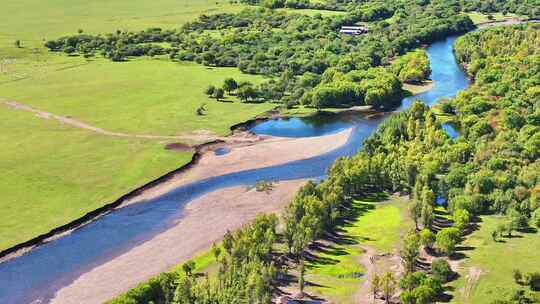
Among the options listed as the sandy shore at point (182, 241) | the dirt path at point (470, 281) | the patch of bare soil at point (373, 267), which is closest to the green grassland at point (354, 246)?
the patch of bare soil at point (373, 267)

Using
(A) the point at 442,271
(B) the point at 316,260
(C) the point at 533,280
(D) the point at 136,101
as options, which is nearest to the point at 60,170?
(D) the point at 136,101

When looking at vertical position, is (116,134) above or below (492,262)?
above

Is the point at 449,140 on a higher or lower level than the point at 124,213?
higher

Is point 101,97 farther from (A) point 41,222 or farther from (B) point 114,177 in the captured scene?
(A) point 41,222

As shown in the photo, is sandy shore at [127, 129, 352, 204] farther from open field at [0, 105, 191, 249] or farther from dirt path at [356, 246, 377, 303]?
dirt path at [356, 246, 377, 303]

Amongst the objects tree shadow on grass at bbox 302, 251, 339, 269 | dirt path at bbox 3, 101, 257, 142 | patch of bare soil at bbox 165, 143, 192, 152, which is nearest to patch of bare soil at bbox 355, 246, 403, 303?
tree shadow on grass at bbox 302, 251, 339, 269

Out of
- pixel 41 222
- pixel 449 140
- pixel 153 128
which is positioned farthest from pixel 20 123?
pixel 449 140

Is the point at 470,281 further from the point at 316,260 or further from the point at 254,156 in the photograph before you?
the point at 254,156
